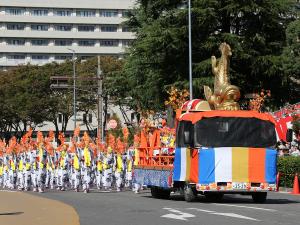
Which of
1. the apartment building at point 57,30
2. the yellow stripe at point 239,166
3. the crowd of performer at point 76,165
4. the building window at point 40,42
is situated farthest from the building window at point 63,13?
the yellow stripe at point 239,166

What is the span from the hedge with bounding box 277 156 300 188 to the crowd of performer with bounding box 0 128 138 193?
19.8ft

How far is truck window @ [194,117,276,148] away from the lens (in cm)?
2108

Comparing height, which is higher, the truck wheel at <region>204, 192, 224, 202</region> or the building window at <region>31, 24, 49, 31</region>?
the building window at <region>31, 24, 49, 31</region>

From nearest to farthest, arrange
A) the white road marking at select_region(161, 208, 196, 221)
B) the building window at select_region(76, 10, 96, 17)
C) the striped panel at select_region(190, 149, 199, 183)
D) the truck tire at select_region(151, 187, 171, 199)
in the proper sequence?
1. the white road marking at select_region(161, 208, 196, 221)
2. the striped panel at select_region(190, 149, 199, 183)
3. the truck tire at select_region(151, 187, 171, 199)
4. the building window at select_region(76, 10, 96, 17)

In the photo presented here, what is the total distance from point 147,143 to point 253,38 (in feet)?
69.3

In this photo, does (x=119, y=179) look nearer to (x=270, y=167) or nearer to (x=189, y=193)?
(x=189, y=193)

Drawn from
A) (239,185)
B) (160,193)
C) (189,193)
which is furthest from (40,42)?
(239,185)

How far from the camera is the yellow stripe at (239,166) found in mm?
20906

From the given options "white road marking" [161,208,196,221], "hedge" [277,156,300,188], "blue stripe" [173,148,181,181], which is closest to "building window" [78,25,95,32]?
"hedge" [277,156,300,188]

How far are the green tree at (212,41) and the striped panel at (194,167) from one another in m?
22.5

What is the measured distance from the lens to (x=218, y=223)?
48.9 ft

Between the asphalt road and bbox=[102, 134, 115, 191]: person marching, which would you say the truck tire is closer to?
the asphalt road

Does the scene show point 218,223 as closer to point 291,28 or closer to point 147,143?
point 147,143

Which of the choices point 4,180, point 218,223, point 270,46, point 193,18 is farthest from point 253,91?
point 218,223
